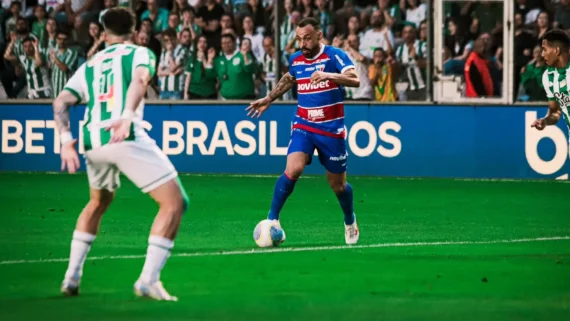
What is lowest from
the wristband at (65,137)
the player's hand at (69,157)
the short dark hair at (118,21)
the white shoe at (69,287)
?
the white shoe at (69,287)

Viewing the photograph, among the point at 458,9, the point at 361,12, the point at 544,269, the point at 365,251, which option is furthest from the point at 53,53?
the point at 544,269

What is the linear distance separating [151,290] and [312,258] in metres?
2.71

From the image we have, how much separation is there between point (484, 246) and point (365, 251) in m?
1.13

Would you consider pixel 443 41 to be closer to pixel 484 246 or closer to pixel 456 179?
pixel 456 179

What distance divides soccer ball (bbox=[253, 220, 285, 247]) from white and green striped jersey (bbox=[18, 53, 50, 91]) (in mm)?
10069

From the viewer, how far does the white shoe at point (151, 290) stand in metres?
8.23

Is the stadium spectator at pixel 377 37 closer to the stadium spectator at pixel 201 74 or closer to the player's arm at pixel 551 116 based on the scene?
the stadium spectator at pixel 201 74

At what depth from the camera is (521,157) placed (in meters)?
19.2

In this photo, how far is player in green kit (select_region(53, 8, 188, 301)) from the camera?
27.0 feet

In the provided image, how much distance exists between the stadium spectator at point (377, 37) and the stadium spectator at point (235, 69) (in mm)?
1696

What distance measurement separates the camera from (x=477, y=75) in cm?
1950

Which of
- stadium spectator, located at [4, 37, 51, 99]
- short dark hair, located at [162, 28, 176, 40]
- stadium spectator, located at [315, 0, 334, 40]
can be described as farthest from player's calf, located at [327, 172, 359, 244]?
stadium spectator, located at [4, 37, 51, 99]

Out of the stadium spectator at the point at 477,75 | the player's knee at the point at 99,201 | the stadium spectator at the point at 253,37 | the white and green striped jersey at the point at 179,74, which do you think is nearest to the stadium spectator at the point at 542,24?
the stadium spectator at the point at 477,75

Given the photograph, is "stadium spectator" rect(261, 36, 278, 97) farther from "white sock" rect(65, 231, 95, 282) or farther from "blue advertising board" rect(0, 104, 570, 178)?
"white sock" rect(65, 231, 95, 282)
